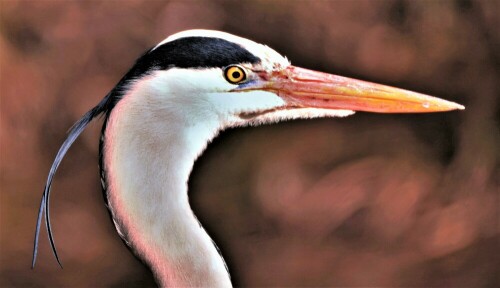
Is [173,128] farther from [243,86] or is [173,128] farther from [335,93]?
[335,93]

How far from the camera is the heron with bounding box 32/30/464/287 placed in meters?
0.65

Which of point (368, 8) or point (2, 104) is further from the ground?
Answer: point (368, 8)

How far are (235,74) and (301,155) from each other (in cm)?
56

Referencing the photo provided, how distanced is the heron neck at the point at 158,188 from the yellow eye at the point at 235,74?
0.18 feet

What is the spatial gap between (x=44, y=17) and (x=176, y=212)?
24.3 inches

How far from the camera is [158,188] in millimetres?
660

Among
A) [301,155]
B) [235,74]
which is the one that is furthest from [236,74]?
[301,155]

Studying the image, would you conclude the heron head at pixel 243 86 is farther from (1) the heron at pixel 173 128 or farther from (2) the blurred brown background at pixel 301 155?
(2) the blurred brown background at pixel 301 155

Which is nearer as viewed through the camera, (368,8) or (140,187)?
(140,187)

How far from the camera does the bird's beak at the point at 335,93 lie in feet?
2.32

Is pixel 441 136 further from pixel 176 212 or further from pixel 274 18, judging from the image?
pixel 176 212

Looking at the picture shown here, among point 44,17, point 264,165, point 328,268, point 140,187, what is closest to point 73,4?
point 44,17

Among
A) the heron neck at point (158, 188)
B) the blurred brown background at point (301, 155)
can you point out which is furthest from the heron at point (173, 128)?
the blurred brown background at point (301, 155)

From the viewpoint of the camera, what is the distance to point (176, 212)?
67cm
